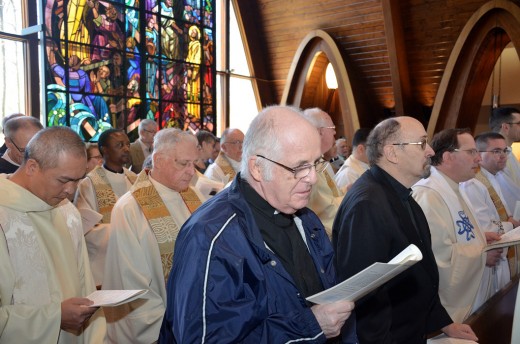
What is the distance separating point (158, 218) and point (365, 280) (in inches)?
84.3

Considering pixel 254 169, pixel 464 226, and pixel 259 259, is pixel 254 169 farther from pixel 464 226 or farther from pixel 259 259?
pixel 464 226

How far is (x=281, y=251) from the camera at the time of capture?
188cm

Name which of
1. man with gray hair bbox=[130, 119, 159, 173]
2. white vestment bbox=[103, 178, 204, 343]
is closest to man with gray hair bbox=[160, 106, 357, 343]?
white vestment bbox=[103, 178, 204, 343]

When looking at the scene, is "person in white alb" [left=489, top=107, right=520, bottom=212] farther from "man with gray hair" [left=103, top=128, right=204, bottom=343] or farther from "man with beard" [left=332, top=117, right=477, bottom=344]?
"man with gray hair" [left=103, top=128, right=204, bottom=343]

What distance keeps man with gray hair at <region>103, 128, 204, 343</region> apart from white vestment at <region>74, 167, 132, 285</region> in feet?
2.75

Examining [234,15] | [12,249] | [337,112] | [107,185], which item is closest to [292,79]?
[234,15]

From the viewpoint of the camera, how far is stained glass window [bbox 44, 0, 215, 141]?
9.38 m

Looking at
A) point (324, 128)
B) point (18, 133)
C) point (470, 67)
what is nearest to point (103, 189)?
point (18, 133)

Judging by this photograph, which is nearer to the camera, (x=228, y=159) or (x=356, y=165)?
(x=356, y=165)

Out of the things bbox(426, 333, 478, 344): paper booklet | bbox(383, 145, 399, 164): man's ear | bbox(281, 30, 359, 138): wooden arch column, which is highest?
bbox(281, 30, 359, 138): wooden arch column

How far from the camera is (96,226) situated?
15.2 ft

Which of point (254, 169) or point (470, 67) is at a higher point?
point (470, 67)

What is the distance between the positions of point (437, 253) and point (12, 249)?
246 centimetres

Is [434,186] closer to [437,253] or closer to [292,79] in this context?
[437,253]
